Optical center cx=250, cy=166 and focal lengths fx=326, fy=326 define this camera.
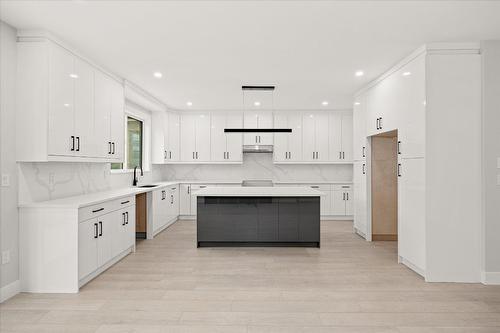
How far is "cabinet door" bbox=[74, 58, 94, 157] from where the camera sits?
3748 millimetres

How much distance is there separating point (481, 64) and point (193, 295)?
12.7 ft

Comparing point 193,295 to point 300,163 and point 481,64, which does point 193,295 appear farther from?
point 300,163

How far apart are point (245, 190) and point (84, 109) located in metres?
2.50

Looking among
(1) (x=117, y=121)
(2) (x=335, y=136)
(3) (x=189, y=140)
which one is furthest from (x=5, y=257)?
(2) (x=335, y=136)

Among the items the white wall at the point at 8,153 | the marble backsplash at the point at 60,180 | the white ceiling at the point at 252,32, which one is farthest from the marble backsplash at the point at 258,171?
the white wall at the point at 8,153

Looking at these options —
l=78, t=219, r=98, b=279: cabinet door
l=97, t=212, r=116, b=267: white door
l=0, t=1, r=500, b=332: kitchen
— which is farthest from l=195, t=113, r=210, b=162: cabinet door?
l=78, t=219, r=98, b=279: cabinet door

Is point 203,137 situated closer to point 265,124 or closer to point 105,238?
point 265,124

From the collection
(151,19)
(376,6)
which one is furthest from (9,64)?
(376,6)

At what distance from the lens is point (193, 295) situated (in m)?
3.18

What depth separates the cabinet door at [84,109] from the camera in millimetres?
3748

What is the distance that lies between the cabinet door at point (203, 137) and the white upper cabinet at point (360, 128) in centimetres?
344

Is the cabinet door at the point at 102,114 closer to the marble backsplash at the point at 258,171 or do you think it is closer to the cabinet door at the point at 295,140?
the marble backsplash at the point at 258,171

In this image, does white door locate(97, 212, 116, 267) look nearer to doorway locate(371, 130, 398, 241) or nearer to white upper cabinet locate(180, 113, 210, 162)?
white upper cabinet locate(180, 113, 210, 162)

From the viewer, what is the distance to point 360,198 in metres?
5.70
